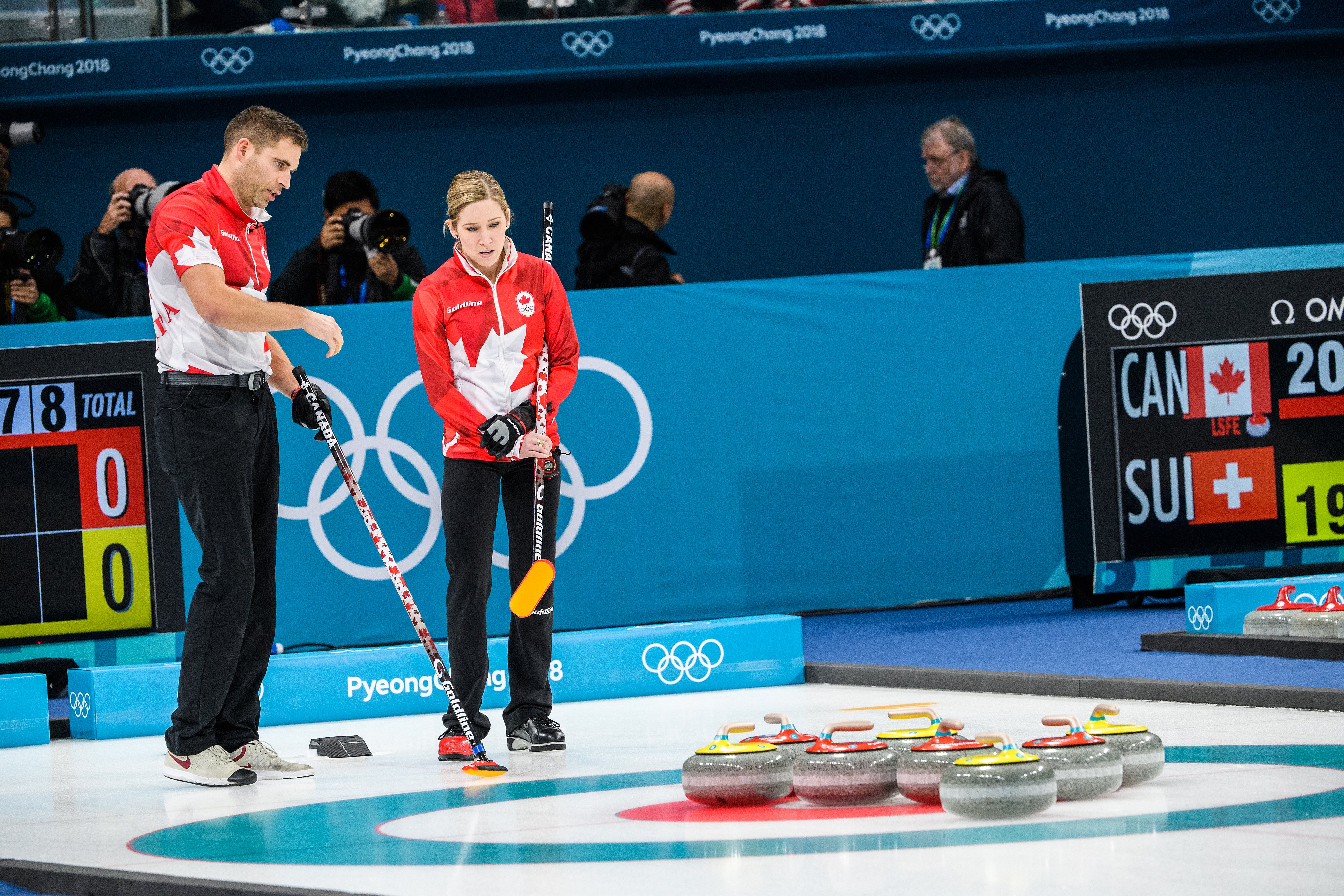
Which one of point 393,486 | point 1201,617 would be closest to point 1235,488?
point 1201,617

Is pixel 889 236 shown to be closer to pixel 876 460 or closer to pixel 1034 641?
pixel 876 460

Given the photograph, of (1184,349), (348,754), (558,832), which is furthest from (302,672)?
(1184,349)

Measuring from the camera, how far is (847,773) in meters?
3.79

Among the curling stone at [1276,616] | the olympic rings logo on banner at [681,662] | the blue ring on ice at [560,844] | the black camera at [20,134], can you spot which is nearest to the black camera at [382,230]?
the black camera at [20,134]

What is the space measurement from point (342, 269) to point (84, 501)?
1.88 m

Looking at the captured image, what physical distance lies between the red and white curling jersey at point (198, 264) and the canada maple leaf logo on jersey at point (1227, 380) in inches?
179

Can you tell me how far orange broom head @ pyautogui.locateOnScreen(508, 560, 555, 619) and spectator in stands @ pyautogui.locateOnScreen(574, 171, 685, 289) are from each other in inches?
143

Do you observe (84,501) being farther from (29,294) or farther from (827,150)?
(827,150)

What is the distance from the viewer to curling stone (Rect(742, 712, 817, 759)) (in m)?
3.98

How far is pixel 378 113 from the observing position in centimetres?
1168

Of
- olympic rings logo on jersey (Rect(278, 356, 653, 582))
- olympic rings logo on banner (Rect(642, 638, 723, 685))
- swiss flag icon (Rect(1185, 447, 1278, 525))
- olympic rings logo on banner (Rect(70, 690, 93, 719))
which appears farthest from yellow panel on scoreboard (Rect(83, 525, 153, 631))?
swiss flag icon (Rect(1185, 447, 1278, 525))

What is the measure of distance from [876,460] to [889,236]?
445 cm

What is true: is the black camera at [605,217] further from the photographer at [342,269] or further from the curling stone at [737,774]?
the curling stone at [737,774]

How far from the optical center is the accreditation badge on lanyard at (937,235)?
9.12 m
